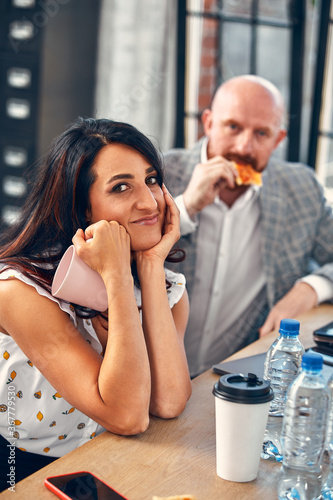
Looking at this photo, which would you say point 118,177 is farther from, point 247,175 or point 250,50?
point 250,50

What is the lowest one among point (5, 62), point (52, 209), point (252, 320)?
point (252, 320)

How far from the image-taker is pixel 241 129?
2428 mm

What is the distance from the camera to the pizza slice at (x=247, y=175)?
7.82 ft

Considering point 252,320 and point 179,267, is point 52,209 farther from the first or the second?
point 252,320

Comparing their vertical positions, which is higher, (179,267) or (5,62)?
(5,62)

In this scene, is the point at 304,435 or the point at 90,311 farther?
the point at 90,311

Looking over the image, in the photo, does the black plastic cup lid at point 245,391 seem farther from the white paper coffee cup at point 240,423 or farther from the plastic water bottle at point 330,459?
the plastic water bottle at point 330,459

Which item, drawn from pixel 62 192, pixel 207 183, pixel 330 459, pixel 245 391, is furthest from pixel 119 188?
pixel 207 183

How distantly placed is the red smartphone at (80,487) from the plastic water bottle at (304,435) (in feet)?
0.95

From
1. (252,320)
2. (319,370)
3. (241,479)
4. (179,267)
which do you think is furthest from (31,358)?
(252,320)

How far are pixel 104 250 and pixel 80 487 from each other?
50 centimetres

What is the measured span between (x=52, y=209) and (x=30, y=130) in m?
2.31

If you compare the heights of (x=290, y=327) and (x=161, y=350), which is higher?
(x=290, y=327)

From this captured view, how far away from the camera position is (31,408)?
1.37 meters
